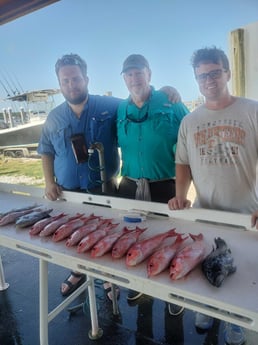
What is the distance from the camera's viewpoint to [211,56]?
1578 mm

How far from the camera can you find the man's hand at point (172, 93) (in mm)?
2068

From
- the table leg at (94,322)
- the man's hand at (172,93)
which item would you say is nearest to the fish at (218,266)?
the table leg at (94,322)

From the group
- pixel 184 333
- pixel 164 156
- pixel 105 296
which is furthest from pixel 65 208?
pixel 184 333

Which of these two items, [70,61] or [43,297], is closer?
[43,297]

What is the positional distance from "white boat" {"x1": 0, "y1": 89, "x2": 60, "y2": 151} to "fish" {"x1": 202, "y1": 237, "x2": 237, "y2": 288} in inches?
162

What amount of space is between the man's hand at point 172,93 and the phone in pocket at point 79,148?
71 cm

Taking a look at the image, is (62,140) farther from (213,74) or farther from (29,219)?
(213,74)

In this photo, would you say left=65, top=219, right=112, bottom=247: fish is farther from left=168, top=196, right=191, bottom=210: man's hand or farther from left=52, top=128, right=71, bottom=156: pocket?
left=52, top=128, right=71, bottom=156: pocket

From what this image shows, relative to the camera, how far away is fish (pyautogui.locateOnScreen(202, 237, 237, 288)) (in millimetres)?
978

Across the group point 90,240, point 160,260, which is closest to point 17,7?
point 90,240

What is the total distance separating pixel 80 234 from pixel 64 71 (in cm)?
131

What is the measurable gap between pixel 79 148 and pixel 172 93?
80 centimetres

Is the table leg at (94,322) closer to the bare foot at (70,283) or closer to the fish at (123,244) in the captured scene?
the bare foot at (70,283)

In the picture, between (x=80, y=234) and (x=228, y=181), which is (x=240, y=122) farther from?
(x=80, y=234)
